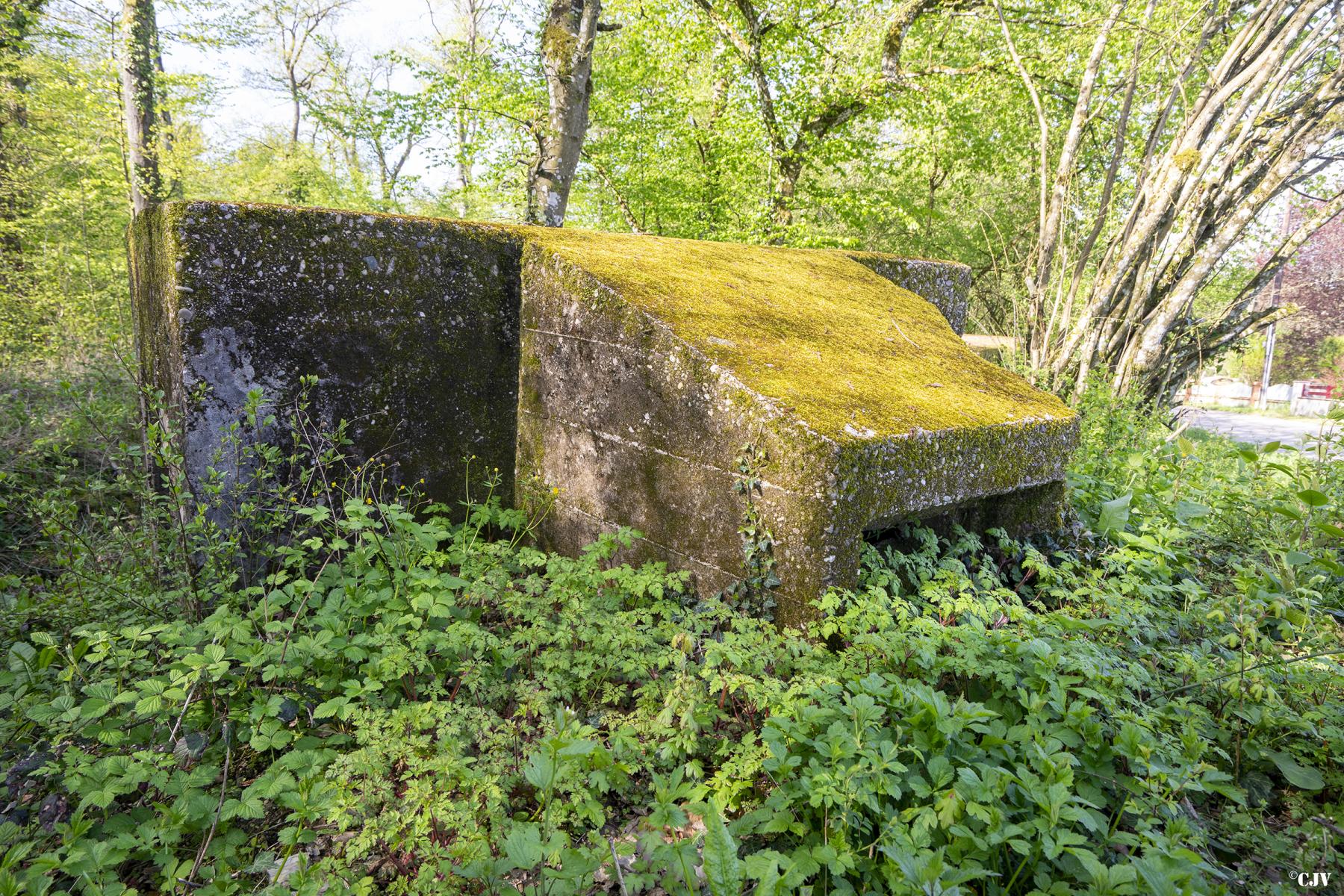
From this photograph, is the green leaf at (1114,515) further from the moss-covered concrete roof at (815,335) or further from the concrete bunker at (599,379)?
the moss-covered concrete roof at (815,335)

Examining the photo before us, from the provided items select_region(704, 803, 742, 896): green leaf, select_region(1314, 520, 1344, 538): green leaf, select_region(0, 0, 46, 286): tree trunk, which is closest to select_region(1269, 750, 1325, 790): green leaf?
select_region(1314, 520, 1344, 538): green leaf

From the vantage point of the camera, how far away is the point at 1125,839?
1.54 metres

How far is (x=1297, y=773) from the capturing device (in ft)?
6.43

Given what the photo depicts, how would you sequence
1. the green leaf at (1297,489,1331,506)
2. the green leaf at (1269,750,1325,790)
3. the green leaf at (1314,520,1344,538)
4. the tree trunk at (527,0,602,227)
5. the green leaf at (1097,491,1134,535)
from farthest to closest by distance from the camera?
the tree trunk at (527,0,602,227), the green leaf at (1097,491,1134,535), the green leaf at (1297,489,1331,506), the green leaf at (1314,520,1344,538), the green leaf at (1269,750,1325,790)

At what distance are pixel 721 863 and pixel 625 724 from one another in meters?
0.65

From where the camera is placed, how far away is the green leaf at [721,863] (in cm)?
139

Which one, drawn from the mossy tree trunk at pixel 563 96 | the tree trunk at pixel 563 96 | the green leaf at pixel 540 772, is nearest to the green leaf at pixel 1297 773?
the green leaf at pixel 540 772

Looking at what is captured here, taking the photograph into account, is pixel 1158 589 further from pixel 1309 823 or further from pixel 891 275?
pixel 891 275

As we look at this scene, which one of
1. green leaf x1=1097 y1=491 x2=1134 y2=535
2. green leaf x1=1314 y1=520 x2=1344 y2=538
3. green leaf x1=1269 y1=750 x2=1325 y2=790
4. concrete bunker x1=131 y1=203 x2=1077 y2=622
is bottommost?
green leaf x1=1269 y1=750 x2=1325 y2=790

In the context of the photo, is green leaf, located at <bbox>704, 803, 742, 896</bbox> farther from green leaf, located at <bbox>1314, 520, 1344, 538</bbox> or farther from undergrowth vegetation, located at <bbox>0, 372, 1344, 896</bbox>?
green leaf, located at <bbox>1314, 520, 1344, 538</bbox>

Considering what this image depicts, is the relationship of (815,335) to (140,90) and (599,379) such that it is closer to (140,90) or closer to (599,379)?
(599,379)

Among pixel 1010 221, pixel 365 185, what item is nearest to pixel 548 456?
pixel 1010 221

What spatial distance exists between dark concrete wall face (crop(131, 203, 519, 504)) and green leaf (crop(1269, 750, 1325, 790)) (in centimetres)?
334

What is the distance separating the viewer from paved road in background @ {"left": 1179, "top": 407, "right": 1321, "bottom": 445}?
1445 centimetres
